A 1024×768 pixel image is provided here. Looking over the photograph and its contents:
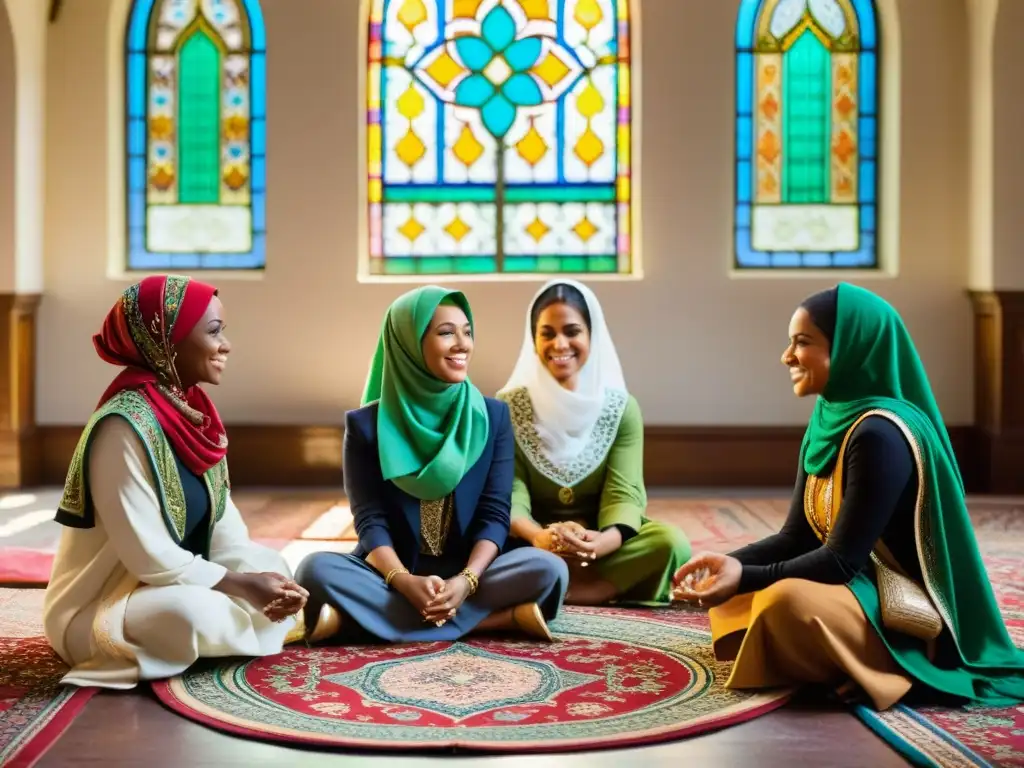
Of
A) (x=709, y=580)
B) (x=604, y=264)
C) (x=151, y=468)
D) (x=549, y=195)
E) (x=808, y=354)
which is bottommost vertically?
(x=709, y=580)

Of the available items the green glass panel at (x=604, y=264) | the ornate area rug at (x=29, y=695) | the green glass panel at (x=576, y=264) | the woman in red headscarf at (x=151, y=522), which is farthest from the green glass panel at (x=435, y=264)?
the woman in red headscarf at (x=151, y=522)

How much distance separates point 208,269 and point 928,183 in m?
3.64

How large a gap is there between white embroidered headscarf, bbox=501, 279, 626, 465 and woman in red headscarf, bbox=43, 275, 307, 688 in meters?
1.16

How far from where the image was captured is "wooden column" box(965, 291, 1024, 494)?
688cm

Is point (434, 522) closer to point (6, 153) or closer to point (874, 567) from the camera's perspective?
point (874, 567)

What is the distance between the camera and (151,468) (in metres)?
3.23

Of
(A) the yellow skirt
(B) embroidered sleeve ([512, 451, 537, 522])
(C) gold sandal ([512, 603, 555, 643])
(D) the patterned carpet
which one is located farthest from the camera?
(B) embroidered sleeve ([512, 451, 537, 522])

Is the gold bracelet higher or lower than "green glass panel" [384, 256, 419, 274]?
lower

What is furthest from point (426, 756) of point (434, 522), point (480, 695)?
point (434, 522)

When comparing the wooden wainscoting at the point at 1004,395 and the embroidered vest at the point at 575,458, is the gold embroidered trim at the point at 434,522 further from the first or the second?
the wooden wainscoting at the point at 1004,395

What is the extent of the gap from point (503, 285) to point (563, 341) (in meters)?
2.92

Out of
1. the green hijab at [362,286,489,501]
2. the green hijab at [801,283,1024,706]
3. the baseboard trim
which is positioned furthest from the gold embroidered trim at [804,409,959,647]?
the baseboard trim

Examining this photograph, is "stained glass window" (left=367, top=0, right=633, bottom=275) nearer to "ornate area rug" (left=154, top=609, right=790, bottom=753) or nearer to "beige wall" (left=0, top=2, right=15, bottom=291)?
"beige wall" (left=0, top=2, right=15, bottom=291)

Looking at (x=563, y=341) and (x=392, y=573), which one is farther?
(x=563, y=341)
